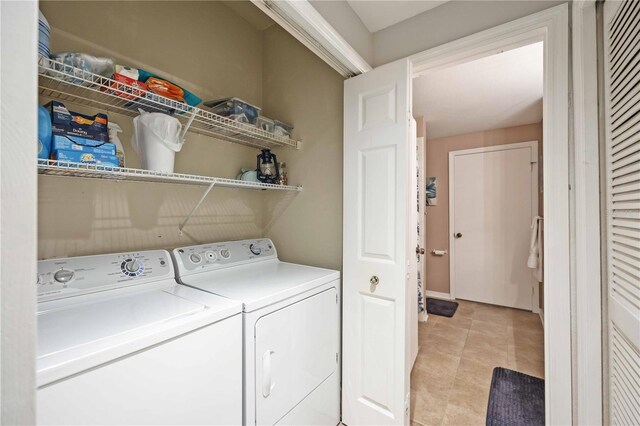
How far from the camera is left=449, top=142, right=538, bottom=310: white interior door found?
141 inches

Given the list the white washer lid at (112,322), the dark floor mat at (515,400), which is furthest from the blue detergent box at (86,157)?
the dark floor mat at (515,400)

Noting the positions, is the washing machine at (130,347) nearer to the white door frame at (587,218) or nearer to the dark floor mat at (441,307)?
the white door frame at (587,218)

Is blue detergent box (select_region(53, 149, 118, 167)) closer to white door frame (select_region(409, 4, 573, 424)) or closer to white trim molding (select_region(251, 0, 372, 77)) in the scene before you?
white trim molding (select_region(251, 0, 372, 77))

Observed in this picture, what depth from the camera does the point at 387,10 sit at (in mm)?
1500

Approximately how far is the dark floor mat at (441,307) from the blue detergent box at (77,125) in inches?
152

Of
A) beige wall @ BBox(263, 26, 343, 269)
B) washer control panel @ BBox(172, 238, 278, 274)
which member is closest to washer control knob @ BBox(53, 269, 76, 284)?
washer control panel @ BBox(172, 238, 278, 274)

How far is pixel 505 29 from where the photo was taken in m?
1.26

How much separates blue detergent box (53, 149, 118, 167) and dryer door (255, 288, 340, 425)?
36.0 inches

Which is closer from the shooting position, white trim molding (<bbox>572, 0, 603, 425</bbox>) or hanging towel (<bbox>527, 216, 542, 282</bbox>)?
white trim molding (<bbox>572, 0, 603, 425</bbox>)

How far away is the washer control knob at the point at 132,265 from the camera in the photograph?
4.06 feet

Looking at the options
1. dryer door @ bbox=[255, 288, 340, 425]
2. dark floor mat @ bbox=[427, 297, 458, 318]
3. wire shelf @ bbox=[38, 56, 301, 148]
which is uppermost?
wire shelf @ bbox=[38, 56, 301, 148]

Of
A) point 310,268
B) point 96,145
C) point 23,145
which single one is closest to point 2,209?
point 23,145

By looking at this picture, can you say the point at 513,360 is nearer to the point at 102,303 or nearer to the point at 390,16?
the point at 390,16

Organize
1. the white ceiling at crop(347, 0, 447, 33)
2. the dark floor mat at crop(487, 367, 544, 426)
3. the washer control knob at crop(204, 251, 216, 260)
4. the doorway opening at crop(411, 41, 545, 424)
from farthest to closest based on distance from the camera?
the doorway opening at crop(411, 41, 545, 424) < the dark floor mat at crop(487, 367, 544, 426) < the washer control knob at crop(204, 251, 216, 260) < the white ceiling at crop(347, 0, 447, 33)
